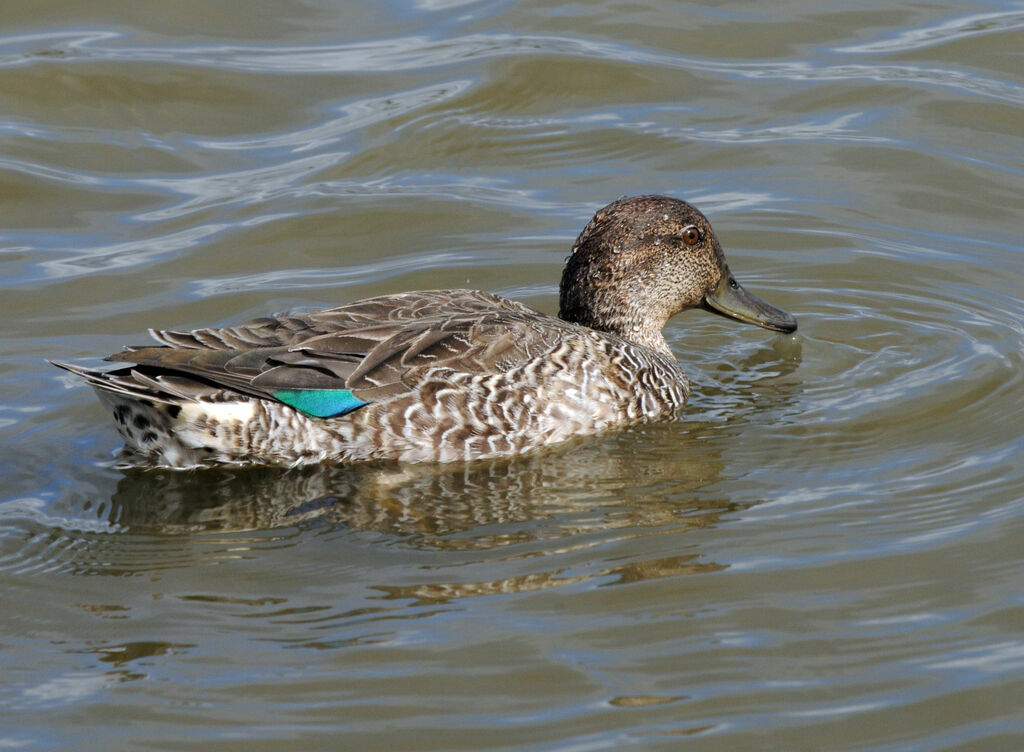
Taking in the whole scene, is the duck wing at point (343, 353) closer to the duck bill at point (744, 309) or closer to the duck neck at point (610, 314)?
the duck neck at point (610, 314)

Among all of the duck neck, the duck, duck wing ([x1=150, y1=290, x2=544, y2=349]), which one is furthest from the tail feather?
the duck neck

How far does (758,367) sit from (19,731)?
5.62 metres

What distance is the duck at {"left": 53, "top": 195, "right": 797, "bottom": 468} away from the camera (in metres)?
7.95

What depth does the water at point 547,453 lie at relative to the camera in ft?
20.2

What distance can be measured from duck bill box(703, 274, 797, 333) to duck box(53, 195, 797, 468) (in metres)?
0.98

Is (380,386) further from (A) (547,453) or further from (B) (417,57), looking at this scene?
(B) (417,57)

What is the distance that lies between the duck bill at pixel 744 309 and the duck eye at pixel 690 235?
402mm

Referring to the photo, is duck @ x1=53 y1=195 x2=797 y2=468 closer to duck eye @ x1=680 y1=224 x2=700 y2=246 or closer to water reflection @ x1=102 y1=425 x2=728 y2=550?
water reflection @ x1=102 y1=425 x2=728 y2=550

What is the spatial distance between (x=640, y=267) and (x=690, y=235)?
1.32ft

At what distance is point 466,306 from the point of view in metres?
8.83

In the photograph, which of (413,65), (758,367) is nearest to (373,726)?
(758,367)

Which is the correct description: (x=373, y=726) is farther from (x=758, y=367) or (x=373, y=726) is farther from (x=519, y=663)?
(x=758, y=367)

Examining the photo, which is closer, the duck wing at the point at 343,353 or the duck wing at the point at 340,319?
the duck wing at the point at 343,353

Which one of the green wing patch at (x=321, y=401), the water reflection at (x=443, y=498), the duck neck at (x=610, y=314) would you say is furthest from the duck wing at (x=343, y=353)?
the duck neck at (x=610, y=314)
